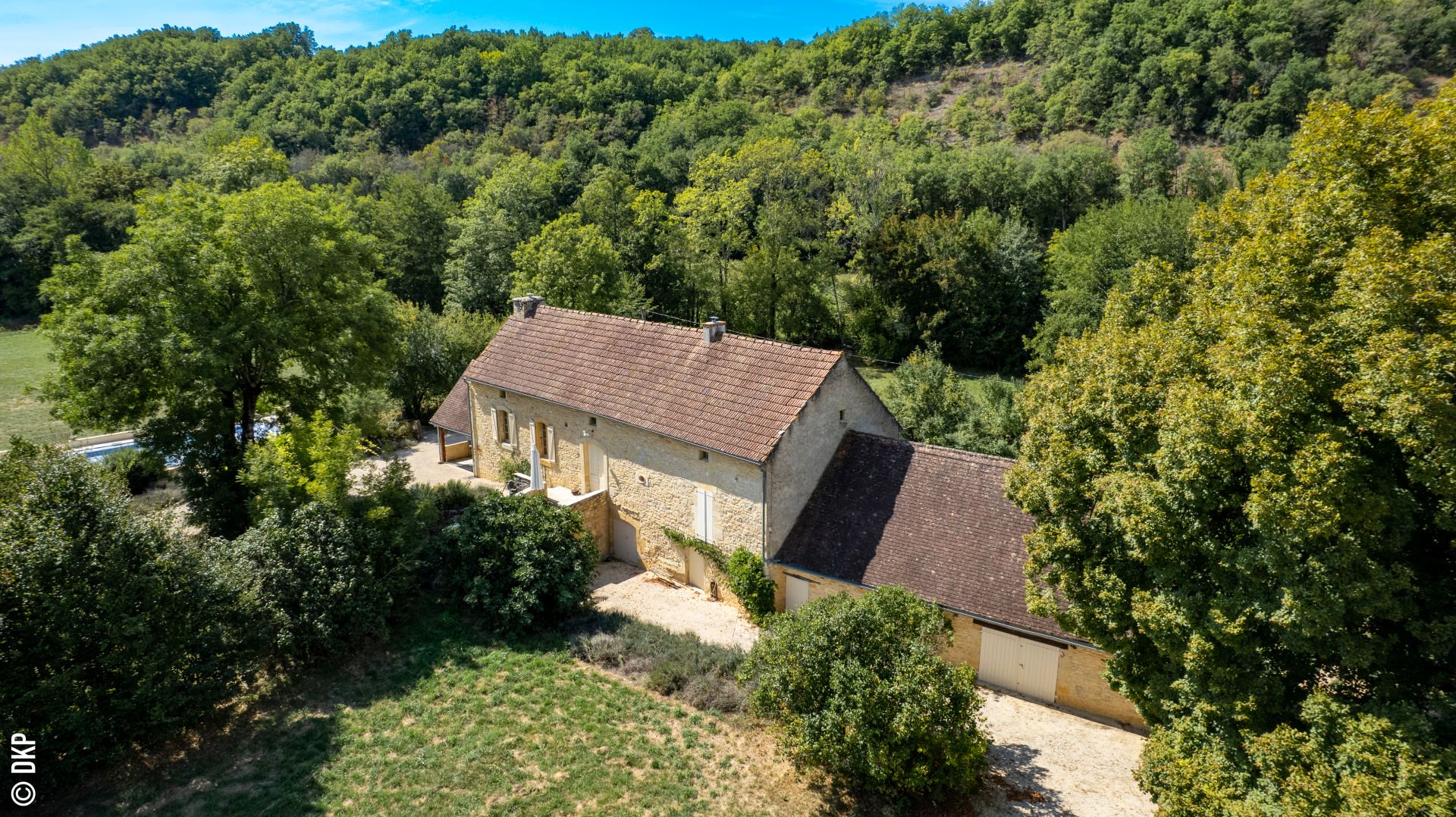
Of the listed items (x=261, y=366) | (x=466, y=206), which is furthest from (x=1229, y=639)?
(x=466, y=206)

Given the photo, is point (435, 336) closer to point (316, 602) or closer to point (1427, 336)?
point (316, 602)

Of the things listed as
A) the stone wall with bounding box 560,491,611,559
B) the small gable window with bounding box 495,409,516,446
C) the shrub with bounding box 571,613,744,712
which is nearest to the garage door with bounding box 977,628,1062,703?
the shrub with bounding box 571,613,744,712

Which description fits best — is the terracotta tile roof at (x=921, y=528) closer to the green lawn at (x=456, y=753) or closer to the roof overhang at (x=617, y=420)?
the roof overhang at (x=617, y=420)

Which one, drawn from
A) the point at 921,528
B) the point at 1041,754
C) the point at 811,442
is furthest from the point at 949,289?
the point at 1041,754

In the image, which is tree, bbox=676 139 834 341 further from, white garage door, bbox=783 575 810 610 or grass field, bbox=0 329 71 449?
grass field, bbox=0 329 71 449

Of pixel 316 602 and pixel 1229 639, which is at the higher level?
pixel 1229 639

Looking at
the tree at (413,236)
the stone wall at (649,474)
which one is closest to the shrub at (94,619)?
the stone wall at (649,474)
